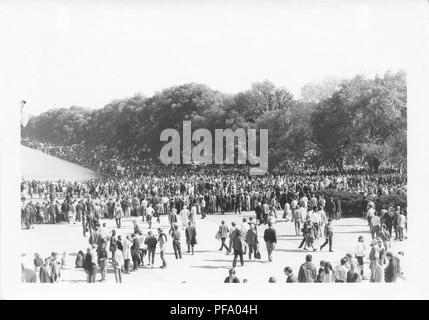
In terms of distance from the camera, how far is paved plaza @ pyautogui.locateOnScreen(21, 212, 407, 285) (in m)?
15.7

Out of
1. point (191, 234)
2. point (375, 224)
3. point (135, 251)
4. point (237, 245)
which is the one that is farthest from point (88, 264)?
point (375, 224)

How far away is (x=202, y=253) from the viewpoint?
16.6m

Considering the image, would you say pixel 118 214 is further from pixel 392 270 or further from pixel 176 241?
pixel 392 270

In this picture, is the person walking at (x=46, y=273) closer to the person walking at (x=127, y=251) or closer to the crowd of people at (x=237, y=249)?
the crowd of people at (x=237, y=249)

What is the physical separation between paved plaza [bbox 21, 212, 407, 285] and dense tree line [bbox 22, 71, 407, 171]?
2474 mm

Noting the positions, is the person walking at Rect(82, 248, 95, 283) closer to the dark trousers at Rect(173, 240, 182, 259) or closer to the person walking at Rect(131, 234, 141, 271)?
the person walking at Rect(131, 234, 141, 271)

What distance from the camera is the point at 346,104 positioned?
1911 centimetres

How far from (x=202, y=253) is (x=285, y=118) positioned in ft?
15.8

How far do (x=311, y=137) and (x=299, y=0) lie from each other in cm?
503

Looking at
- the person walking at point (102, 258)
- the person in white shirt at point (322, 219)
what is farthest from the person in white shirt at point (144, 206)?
the person in white shirt at point (322, 219)

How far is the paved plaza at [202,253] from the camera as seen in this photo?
15.7 meters

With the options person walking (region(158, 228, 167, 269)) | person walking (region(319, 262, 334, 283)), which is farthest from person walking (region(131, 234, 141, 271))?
person walking (region(319, 262, 334, 283))

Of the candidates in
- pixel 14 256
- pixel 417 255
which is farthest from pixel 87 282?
pixel 417 255

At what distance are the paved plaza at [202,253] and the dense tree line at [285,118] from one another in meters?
2.47
